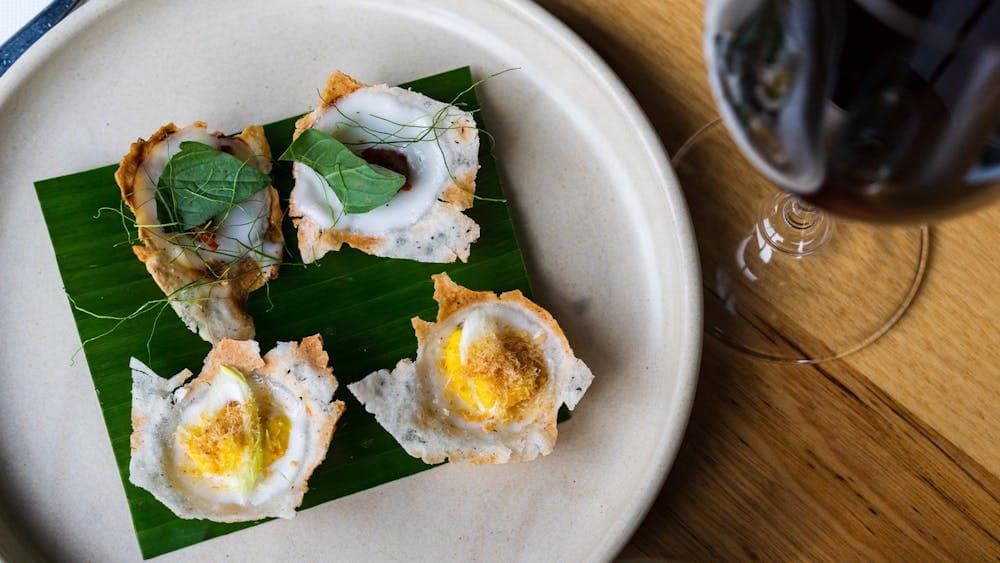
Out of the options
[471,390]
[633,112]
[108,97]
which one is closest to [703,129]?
[633,112]

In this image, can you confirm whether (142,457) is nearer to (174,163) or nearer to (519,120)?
(174,163)

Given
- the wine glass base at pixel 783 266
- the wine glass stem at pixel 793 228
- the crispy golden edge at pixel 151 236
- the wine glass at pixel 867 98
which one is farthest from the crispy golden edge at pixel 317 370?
the wine glass at pixel 867 98

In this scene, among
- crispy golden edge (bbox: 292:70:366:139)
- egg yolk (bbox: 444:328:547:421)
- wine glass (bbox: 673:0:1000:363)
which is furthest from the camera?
crispy golden edge (bbox: 292:70:366:139)

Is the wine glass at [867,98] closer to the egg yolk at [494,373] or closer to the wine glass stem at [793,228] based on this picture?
the wine glass stem at [793,228]

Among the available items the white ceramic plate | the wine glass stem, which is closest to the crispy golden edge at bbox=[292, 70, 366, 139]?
the white ceramic plate

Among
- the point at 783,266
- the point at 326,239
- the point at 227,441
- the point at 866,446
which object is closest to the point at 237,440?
the point at 227,441

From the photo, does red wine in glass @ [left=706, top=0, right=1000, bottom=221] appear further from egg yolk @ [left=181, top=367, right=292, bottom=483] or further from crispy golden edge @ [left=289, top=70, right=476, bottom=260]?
egg yolk @ [left=181, top=367, right=292, bottom=483]
